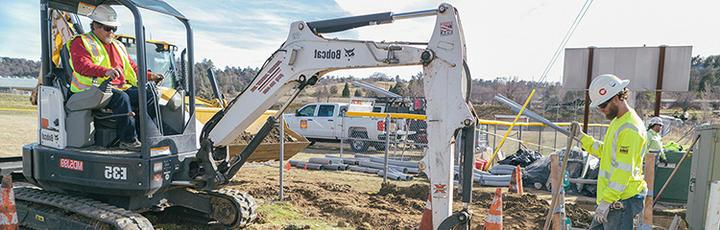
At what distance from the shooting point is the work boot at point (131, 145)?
4781mm

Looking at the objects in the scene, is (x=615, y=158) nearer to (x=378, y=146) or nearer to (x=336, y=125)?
(x=378, y=146)

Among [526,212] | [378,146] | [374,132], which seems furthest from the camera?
[378,146]

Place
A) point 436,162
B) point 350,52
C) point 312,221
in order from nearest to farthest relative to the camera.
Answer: point 436,162, point 350,52, point 312,221

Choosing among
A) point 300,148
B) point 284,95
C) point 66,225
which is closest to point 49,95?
point 66,225

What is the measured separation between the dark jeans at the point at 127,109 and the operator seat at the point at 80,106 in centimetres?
8

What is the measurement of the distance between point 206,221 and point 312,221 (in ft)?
4.96

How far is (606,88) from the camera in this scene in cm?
422

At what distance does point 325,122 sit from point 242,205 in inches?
483

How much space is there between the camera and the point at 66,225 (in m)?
4.77

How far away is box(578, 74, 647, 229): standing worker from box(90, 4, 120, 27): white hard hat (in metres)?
4.88

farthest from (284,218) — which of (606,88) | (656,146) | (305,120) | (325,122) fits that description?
(305,120)

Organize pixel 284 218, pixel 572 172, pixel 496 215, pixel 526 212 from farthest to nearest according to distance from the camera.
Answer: pixel 572 172 < pixel 526 212 < pixel 284 218 < pixel 496 215

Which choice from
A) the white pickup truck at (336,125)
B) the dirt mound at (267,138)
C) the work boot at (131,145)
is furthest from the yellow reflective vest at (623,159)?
the white pickup truck at (336,125)

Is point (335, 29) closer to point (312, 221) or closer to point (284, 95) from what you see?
point (284, 95)
